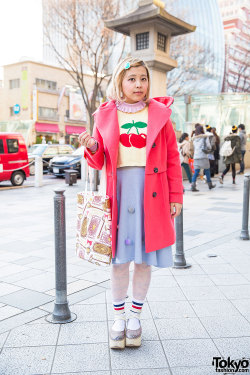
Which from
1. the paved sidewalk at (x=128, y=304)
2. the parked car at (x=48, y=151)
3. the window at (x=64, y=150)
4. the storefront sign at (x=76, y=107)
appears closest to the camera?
the paved sidewalk at (x=128, y=304)

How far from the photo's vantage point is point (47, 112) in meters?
41.2

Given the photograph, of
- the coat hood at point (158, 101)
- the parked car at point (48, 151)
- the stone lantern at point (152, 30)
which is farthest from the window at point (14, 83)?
the coat hood at point (158, 101)

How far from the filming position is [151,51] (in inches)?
461

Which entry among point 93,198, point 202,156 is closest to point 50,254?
point 93,198

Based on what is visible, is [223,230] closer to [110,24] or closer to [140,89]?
[140,89]

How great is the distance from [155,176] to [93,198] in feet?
1.42

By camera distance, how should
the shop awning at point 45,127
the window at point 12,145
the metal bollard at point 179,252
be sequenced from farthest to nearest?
the shop awning at point 45,127
the window at point 12,145
the metal bollard at point 179,252

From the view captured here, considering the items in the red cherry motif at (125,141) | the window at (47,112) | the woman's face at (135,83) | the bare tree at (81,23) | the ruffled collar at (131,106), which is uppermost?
the bare tree at (81,23)

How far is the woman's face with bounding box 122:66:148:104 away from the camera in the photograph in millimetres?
2551

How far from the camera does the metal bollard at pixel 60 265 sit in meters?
2.95

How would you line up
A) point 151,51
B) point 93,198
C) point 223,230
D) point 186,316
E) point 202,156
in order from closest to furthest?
point 93,198 < point 186,316 < point 223,230 < point 202,156 < point 151,51

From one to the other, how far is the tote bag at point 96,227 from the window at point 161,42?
10409 millimetres

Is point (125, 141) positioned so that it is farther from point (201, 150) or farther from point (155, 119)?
point (201, 150)

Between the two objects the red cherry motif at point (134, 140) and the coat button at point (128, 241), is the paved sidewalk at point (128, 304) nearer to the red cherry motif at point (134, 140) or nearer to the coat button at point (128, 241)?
the coat button at point (128, 241)
